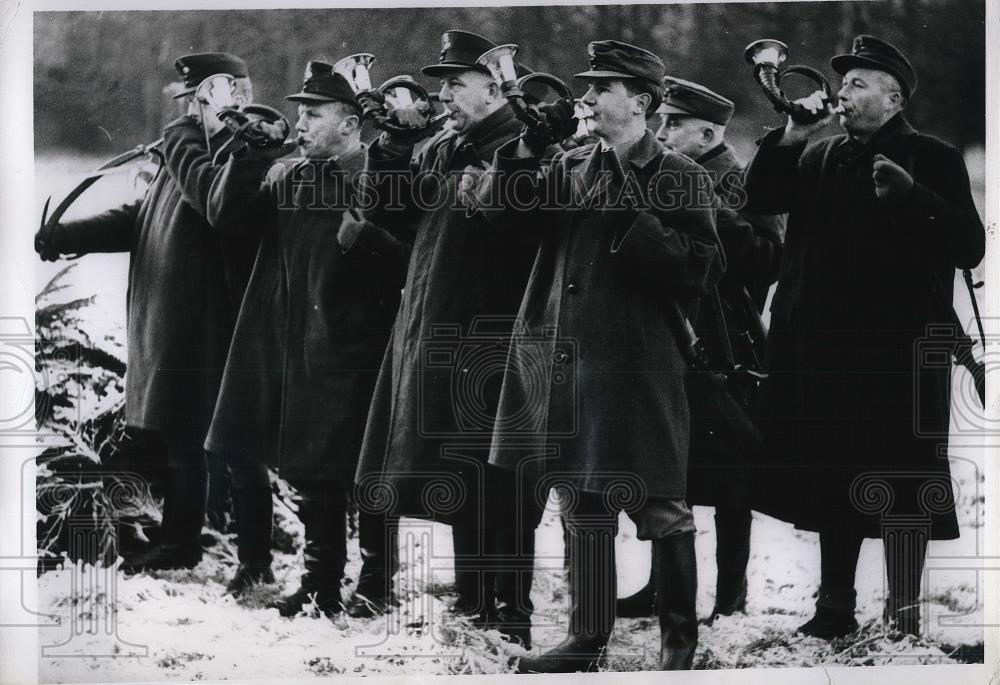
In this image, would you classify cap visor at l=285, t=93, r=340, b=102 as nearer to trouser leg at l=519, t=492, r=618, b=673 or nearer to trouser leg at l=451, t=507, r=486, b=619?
trouser leg at l=451, t=507, r=486, b=619

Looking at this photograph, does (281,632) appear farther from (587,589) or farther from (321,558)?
(587,589)

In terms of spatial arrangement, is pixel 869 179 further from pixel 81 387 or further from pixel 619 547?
pixel 81 387

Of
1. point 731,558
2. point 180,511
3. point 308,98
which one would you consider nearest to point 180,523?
point 180,511

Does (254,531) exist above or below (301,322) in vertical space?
below

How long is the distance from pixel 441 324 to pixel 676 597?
4.74ft

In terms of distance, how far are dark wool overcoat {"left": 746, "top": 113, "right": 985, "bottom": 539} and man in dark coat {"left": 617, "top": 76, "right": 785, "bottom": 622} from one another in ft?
0.24

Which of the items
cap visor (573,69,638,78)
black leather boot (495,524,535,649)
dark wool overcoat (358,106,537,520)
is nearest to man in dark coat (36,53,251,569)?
dark wool overcoat (358,106,537,520)

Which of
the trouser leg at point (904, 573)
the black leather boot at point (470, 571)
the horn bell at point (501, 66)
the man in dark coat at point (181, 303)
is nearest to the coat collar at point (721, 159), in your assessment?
the horn bell at point (501, 66)

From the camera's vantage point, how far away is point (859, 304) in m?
3.88

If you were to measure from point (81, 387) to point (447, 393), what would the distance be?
4.89 ft

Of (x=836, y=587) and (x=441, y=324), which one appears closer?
(x=441, y=324)

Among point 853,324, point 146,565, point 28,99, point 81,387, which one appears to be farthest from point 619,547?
point 28,99

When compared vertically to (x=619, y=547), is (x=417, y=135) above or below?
above

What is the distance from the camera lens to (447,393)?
3838mm
